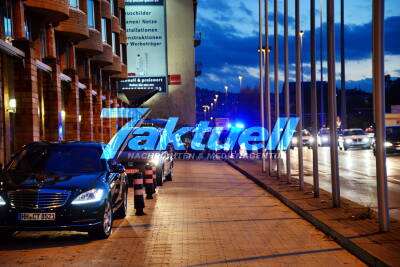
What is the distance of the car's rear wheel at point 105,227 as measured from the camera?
1001 cm

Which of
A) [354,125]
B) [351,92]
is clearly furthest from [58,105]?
[351,92]

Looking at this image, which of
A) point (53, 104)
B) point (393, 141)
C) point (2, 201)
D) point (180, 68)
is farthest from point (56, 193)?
point (180, 68)

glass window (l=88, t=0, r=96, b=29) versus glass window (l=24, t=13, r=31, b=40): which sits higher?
glass window (l=88, t=0, r=96, b=29)

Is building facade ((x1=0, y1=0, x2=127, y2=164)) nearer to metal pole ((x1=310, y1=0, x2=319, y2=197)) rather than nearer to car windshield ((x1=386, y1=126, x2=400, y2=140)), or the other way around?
metal pole ((x1=310, y1=0, x2=319, y2=197))

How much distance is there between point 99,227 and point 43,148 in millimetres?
2443

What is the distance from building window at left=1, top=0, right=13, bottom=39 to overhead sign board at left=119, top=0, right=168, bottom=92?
108ft

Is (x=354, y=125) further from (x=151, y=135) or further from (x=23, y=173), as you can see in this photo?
(x=23, y=173)

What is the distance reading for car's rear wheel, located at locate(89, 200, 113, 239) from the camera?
10008mm

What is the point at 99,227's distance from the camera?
32.7ft

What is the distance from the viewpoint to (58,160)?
37.6 ft

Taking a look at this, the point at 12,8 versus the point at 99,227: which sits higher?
the point at 12,8

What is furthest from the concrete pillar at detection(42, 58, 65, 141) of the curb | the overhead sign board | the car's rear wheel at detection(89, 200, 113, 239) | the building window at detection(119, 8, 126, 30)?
the overhead sign board

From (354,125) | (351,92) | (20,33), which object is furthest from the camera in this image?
(351,92)

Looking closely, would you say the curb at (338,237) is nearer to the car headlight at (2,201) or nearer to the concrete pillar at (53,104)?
the car headlight at (2,201)
